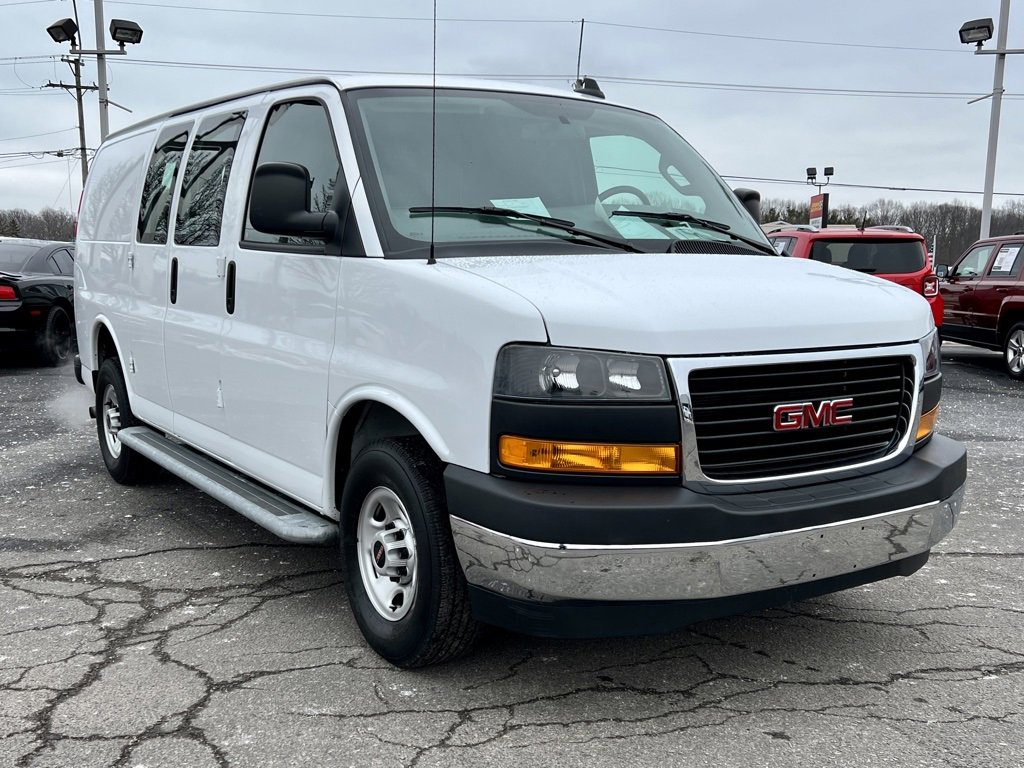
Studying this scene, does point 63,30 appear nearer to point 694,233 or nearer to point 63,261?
point 63,261

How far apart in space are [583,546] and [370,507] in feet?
3.45

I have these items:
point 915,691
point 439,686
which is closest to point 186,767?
point 439,686

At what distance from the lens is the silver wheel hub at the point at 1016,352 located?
12961mm

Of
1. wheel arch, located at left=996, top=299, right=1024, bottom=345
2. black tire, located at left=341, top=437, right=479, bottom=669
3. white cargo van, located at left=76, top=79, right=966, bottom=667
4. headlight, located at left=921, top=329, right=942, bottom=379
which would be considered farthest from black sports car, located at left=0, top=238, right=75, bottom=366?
wheel arch, located at left=996, top=299, right=1024, bottom=345

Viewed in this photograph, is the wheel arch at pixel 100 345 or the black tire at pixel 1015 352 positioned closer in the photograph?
the wheel arch at pixel 100 345

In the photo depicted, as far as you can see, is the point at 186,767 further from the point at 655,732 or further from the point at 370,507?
the point at 655,732

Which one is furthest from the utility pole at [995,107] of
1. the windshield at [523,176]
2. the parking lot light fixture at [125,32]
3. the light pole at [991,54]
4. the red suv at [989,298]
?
the windshield at [523,176]

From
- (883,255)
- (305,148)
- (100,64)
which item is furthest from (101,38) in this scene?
(305,148)

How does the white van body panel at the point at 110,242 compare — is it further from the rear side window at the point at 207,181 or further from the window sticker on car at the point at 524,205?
the window sticker on car at the point at 524,205

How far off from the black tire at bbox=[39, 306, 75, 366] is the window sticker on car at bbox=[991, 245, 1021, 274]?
486 inches

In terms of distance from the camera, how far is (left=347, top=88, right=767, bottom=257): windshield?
3.62m

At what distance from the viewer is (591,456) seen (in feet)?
9.52

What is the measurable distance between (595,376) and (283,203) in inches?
54.1

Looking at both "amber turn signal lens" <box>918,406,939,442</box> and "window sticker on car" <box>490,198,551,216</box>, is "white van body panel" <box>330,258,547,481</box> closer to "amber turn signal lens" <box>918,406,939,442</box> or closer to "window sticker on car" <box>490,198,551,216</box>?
"window sticker on car" <box>490,198,551,216</box>
